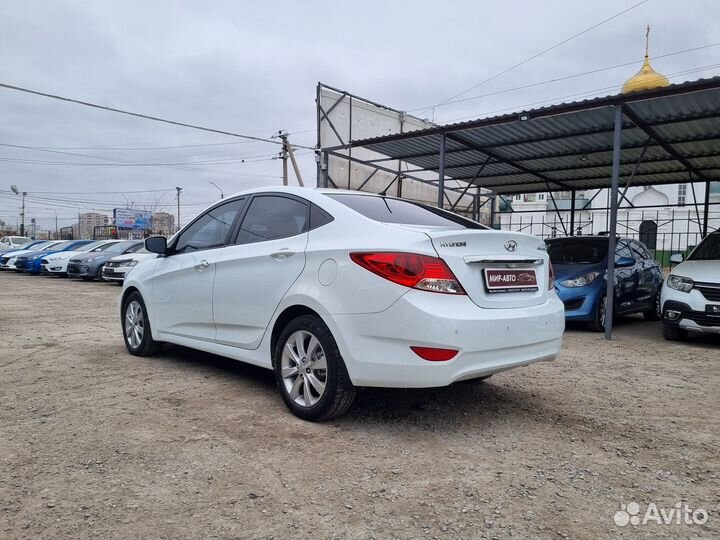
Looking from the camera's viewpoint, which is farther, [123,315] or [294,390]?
[123,315]

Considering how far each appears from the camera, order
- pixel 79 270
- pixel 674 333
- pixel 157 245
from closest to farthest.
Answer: pixel 157 245 < pixel 674 333 < pixel 79 270

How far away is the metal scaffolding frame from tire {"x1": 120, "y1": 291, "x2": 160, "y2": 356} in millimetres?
6052

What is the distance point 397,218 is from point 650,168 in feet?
40.0

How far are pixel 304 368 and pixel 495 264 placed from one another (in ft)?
4.65

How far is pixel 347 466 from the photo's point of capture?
2.84 m

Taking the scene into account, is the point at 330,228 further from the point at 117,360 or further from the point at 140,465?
the point at 117,360

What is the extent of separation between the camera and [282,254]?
3699 mm

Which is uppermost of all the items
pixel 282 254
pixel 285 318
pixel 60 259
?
pixel 282 254

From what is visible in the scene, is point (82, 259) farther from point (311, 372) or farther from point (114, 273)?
point (311, 372)

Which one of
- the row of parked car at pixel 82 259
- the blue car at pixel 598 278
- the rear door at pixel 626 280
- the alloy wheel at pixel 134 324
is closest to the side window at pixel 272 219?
the alloy wheel at pixel 134 324

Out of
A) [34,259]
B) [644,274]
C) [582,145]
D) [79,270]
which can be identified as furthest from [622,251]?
[34,259]

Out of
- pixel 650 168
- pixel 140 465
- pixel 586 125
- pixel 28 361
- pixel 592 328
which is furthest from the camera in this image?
pixel 650 168

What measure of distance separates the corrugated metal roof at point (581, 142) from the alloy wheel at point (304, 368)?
640 centimetres

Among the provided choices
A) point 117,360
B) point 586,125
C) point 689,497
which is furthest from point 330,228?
point 586,125
